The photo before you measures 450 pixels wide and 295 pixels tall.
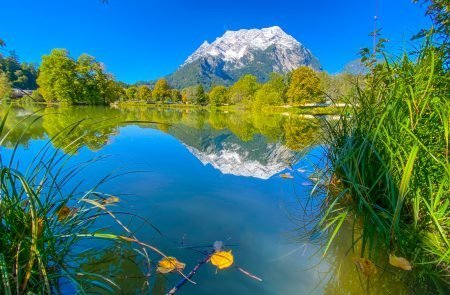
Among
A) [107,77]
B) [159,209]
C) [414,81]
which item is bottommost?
[159,209]

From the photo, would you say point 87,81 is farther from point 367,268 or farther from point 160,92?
point 367,268

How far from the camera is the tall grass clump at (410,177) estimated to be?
158cm

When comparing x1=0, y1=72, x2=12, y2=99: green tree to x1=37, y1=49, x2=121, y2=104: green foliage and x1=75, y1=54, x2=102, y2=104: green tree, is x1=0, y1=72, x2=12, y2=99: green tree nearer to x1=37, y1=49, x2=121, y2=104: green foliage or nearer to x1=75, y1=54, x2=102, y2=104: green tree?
x1=37, y1=49, x2=121, y2=104: green foliage

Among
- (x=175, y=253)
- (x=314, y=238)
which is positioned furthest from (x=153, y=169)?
(x=314, y=238)

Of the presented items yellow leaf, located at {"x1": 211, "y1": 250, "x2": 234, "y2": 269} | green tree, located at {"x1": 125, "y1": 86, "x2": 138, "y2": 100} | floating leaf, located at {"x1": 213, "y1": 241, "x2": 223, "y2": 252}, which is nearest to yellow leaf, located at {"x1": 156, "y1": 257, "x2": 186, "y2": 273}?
yellow leaf, located at {"x1": 211, "y1": 250, "x2": 234, "y2": 269}

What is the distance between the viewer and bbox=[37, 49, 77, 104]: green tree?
113 ft

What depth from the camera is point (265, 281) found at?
1696 millimetres

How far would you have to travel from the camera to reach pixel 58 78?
3456cm

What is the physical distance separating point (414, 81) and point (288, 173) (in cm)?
274

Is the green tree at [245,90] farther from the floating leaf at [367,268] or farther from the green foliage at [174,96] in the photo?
the floating leaf at [367,268]

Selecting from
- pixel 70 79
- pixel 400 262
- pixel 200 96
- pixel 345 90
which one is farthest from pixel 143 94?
pixel 400 262

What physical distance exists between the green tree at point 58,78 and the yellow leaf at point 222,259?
40.0 metres

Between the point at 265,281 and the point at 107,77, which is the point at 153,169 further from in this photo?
the point at 107,77

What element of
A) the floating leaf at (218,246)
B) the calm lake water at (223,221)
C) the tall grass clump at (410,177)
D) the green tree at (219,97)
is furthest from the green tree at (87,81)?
the tall grass clump at (410,177)
